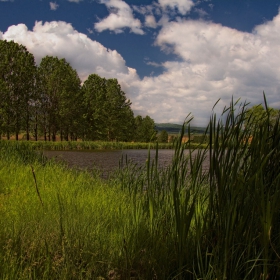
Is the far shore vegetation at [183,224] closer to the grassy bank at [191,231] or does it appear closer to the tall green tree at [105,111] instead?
the grassy bank at [191,231]

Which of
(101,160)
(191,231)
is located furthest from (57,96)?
(191,231)

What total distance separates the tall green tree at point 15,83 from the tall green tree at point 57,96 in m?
4.01

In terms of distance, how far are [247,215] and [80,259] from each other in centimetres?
143

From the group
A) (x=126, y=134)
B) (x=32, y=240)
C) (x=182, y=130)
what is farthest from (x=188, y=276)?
(x=126, y=134)

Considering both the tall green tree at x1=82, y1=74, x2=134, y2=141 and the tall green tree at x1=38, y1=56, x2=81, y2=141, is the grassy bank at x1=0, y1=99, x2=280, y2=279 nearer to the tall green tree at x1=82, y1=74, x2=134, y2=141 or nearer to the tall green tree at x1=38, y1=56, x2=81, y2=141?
the tall green tree at x1=38, y1=56, x2=81, y2=141

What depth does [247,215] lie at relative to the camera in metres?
1.64

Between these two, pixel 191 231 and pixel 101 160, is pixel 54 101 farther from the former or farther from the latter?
pixel 191 231

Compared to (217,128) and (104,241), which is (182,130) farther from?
(104,241)

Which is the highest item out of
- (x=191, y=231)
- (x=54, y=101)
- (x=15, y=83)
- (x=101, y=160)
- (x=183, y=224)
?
(x=15, y=83)

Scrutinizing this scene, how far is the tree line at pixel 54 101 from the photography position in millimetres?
33219

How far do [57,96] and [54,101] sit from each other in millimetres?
1019

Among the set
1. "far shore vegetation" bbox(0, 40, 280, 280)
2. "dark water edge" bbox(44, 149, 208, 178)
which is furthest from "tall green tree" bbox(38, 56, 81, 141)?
"far shore vegetation" bbox(0, 40, 280, 280)

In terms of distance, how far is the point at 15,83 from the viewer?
3350 cm

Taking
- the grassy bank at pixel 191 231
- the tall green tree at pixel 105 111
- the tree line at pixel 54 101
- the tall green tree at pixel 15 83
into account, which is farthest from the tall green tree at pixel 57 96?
the grassy bank at pixel 191 231
